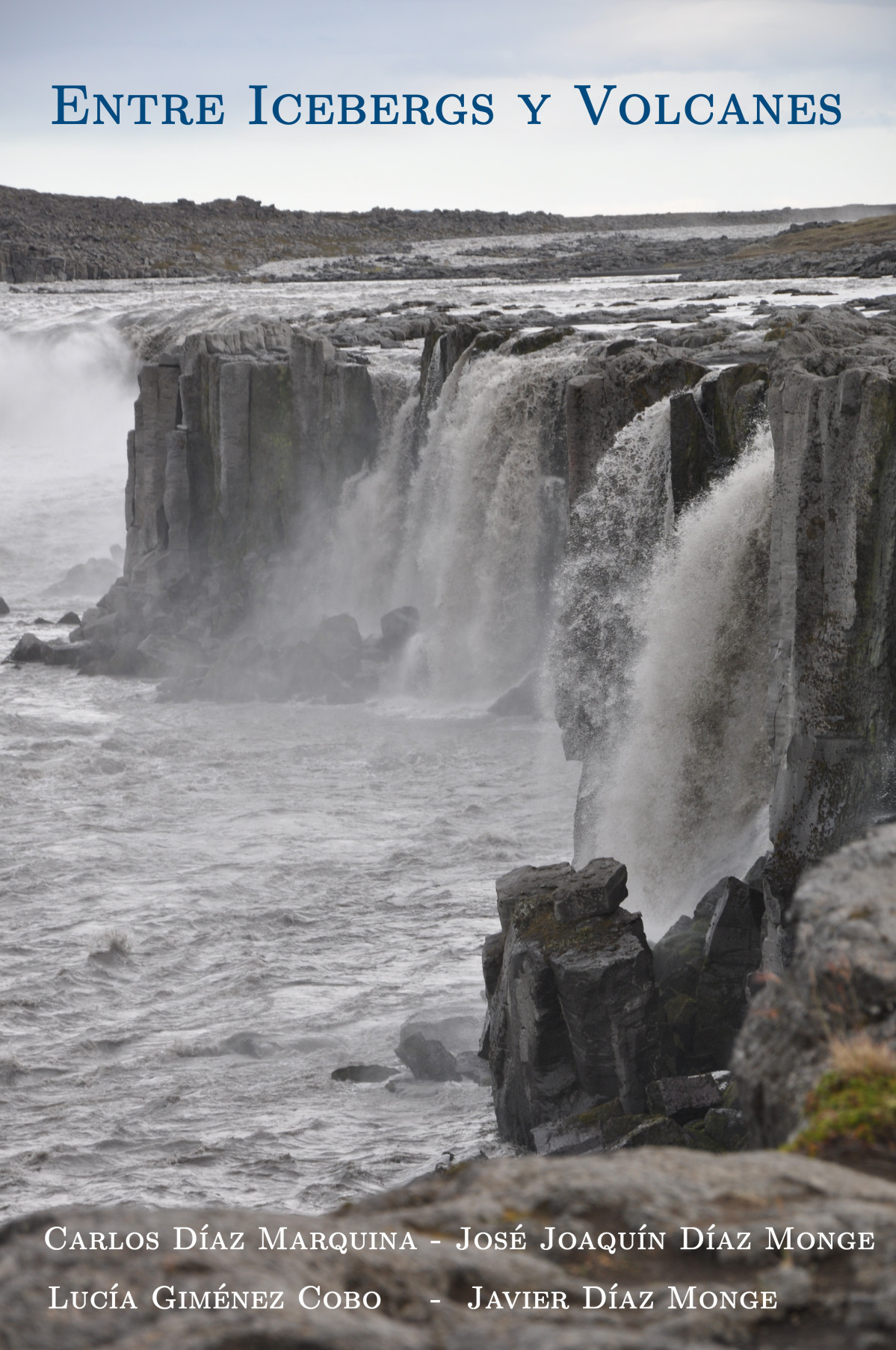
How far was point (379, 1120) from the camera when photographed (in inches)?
567

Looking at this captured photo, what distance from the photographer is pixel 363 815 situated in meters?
24.5

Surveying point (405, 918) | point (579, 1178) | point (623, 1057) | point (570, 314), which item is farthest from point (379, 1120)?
point (570, 314)

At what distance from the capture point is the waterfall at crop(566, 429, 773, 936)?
54.3ft

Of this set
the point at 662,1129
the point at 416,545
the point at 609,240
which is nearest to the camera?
the point at 662,1129

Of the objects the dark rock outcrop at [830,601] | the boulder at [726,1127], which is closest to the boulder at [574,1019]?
the boulder at [726,1127]

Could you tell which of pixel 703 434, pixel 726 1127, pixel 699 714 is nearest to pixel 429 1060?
pixel 726 1127

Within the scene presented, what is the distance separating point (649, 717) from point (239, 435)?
69.2 ft

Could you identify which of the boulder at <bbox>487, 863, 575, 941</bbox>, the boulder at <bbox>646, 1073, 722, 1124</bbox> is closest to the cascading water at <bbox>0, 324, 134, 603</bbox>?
the boulder at <bbox>487, 863, 575, 941</bbox>

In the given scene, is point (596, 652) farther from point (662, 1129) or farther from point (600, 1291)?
point (600, 1291)

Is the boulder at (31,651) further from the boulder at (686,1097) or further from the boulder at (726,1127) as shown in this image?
the boulder at (726,1127)

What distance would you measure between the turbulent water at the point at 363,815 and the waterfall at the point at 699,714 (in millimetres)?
39

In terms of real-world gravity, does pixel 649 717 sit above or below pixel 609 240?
below

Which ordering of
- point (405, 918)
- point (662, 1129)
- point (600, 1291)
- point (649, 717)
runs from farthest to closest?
point (405, 918) < point (649, 717) < point (662, 1129) < point (600, 1291)

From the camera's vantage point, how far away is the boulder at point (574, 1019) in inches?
529
